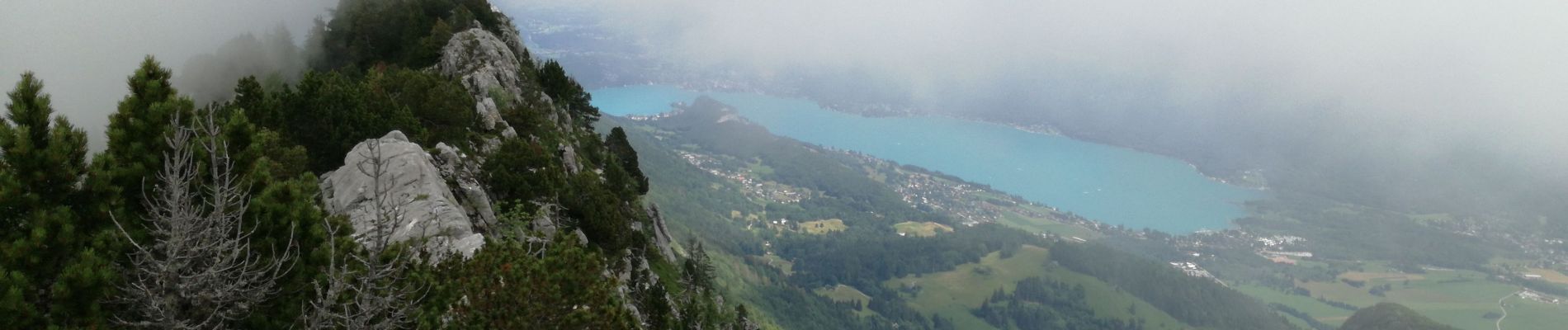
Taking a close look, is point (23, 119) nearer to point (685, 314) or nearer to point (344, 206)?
point (344, 206)

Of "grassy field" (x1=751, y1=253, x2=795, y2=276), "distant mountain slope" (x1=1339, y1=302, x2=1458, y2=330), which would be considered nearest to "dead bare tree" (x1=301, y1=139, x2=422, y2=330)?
"grassy field" (x1=751, y1=253, x2=795, y2=276)

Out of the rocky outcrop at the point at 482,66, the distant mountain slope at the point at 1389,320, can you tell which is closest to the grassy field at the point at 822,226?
the distant mountain slope at the point at 1389,320

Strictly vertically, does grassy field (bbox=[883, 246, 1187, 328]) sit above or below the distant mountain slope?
below

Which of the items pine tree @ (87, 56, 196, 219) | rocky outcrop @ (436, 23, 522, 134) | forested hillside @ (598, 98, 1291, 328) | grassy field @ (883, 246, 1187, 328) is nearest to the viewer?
pine tree @ (87, 56, 196, 219)

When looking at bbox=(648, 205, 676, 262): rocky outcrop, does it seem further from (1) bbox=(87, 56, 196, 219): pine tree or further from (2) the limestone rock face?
(1) bbox=(87, 56, 196, 219): pine tree

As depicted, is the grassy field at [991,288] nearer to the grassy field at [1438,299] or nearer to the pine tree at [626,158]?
the grassy field at [1438,299]

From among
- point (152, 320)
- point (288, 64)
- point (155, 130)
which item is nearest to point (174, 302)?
point (152, 320)
